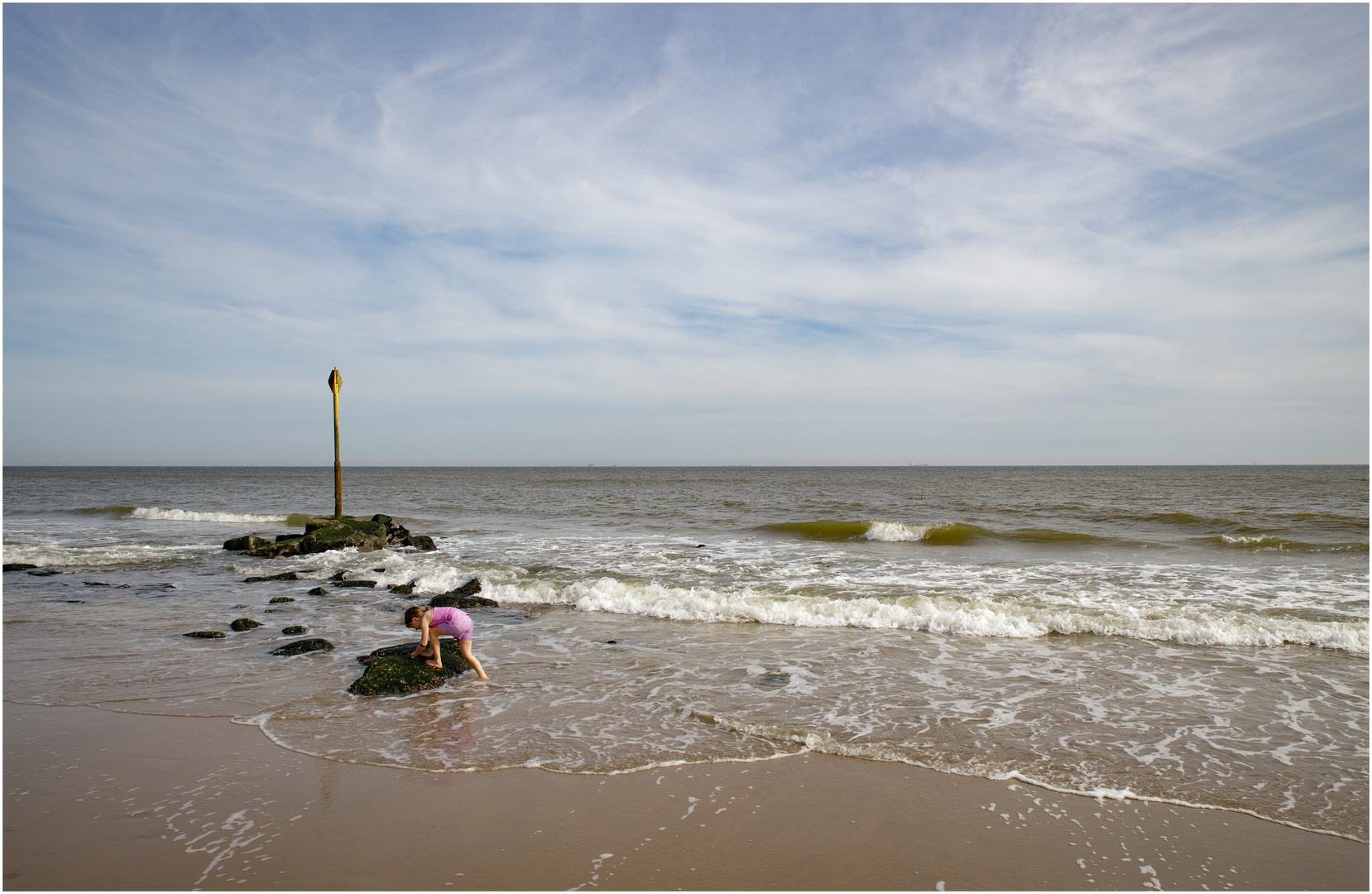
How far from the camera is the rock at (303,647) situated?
9.18m

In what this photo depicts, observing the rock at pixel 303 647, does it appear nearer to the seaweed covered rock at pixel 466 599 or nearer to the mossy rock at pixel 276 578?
the seaweed covered rock at pixel 466 599

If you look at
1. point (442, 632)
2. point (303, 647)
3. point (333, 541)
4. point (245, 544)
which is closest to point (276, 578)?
Answer: point (333, 541)

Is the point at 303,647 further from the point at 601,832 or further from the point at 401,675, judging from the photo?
the point at 601,832

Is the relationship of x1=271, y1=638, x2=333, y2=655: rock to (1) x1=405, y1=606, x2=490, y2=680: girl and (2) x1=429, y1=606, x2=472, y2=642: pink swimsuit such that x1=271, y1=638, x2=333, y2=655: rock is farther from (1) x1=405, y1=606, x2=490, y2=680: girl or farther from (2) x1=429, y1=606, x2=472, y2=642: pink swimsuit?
(2) x1=429, y1=606, x2=472, y2=642: pink swimsuit

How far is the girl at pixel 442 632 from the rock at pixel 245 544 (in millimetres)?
14892

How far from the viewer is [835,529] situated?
26.4 m

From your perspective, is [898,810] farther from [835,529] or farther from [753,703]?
[835,529]

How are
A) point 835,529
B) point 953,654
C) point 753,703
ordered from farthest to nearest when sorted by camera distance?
point 835,529 < point 953,654 < point 753,703

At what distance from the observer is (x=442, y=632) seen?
8.29 meters

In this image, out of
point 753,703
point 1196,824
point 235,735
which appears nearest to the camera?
point 1196,824

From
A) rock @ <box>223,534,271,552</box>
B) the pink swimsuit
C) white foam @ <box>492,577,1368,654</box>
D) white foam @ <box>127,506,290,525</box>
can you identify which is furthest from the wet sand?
white foam @ <box>127,506,290,525</box>

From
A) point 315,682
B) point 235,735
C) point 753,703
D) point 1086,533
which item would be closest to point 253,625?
point 315,682

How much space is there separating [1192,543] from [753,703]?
64.8 feet

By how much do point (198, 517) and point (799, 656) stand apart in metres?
34.6
